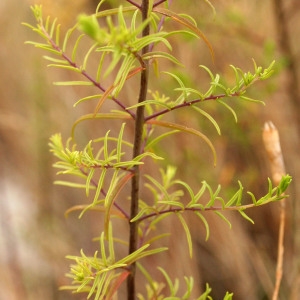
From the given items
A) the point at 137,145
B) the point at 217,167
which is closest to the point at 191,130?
the point at 137,145

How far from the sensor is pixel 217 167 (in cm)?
154

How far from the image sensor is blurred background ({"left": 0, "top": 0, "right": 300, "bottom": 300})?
1272 mm

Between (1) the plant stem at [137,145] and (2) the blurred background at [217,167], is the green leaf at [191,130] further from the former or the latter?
(2) the blurred background at [217,167]

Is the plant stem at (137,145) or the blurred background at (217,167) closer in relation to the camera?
the plant stem at (137,145)

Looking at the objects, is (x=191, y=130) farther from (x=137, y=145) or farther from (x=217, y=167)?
(x=217, y=167)

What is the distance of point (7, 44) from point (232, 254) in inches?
52.1

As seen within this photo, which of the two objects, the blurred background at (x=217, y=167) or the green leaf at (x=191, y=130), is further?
the blurred background at (x=217, y=167)

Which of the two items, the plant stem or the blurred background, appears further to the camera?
the blurred background

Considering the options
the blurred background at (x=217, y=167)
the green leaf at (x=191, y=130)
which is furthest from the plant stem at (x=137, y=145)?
the blurred background at (x=217, y=167)

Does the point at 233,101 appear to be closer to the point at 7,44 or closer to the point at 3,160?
the point at 3,160

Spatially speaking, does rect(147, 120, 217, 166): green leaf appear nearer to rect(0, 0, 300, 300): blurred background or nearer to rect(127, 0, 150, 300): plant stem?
rect(127, 0, 150, 300): plant stem

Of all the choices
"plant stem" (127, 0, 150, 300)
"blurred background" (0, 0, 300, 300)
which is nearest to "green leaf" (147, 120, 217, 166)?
→ "plant stem" (127, 0, 150, 300)

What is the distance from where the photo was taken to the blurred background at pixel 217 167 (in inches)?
50.1

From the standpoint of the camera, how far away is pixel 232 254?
1.38m
